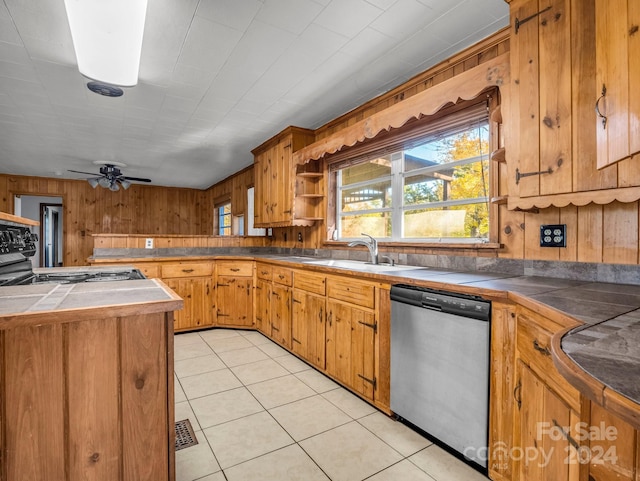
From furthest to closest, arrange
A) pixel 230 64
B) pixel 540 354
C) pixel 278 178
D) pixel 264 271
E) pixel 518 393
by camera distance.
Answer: pixel 278 178 → pixel 264 271 → pixel 230 64 → pixel 518 393 → pixel 540 354

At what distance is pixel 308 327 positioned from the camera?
2885 mm

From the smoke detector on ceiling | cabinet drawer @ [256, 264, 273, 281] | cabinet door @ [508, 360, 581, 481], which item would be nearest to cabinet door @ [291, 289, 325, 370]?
cabinet drawer @ [256, 264, 273, 281]

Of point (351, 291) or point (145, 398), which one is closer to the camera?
point (145, 398)

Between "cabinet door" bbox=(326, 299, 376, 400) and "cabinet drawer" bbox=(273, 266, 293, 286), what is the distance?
0.69 m

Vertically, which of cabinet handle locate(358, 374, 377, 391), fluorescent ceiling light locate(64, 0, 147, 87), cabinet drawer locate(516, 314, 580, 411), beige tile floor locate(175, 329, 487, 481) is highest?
fluorescent ceiling light locate(64, 0, 147, 87)

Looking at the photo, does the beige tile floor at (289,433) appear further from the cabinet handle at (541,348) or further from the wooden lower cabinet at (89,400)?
the cabinet handle at (541,348)

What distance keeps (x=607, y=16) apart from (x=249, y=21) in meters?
1.75

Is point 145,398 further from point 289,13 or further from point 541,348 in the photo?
point 289,13

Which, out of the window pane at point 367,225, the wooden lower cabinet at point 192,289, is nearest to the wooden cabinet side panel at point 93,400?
the window pane at point 367,225

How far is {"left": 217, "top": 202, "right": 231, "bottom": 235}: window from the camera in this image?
7.28 m

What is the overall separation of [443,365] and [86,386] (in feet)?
5.03

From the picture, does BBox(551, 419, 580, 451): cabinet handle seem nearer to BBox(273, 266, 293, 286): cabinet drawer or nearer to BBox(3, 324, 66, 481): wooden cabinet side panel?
BBox(3, 324, 66, 481): wooden cabinet side panel

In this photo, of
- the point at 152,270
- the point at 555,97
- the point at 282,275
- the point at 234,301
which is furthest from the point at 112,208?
the point at 555,97

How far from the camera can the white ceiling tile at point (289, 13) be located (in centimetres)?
183
